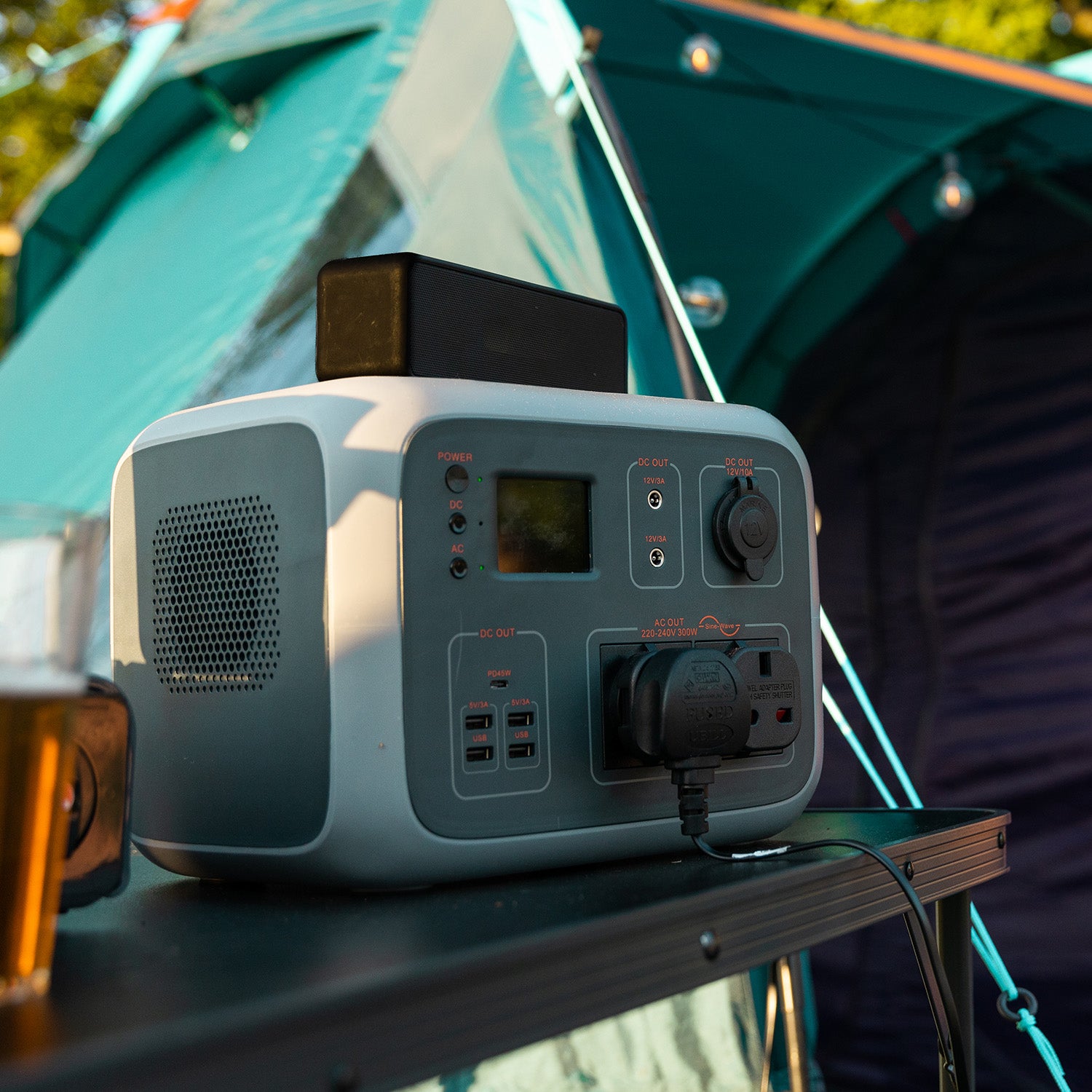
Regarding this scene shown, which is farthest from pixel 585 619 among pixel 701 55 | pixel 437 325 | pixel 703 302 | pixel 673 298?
pixel 701 55

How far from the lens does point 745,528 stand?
0.58 m

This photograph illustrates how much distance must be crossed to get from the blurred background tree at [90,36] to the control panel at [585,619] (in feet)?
16.3

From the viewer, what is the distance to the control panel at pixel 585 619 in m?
0.49

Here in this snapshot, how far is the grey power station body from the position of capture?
18.7 inches

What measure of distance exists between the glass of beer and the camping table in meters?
0.02

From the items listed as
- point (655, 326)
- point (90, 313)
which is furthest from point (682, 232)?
point (90, 313)

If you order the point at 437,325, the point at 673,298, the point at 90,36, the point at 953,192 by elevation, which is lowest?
the point at 437,325

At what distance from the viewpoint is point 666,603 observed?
0.56 metres

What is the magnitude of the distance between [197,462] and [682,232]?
4.38 feet

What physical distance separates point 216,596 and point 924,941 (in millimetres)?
331

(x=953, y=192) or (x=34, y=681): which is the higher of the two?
(x=953, y=192)

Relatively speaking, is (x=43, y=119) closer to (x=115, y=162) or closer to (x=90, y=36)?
(x=90, y=36)

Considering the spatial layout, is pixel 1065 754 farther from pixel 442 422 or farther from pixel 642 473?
pixel 442 422

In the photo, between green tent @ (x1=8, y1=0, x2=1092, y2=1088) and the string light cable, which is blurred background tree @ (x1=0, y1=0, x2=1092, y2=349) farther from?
the string light cable
